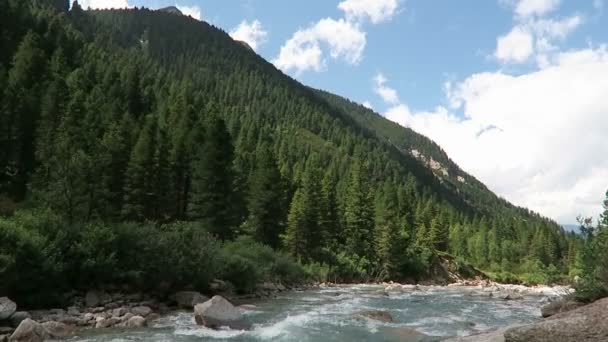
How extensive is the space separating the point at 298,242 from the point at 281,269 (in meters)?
17.3

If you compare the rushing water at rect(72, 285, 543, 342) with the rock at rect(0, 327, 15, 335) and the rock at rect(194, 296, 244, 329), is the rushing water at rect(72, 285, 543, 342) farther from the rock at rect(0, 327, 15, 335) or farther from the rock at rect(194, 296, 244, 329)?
the rock at rect(0, 327, 15, 335)

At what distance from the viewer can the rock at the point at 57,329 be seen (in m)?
20.2

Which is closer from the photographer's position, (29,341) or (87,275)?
(29,341)

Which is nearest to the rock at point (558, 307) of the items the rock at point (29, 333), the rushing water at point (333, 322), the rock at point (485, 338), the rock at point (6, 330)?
the rushing water at point (333, 322)

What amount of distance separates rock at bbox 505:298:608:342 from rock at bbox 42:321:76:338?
57.0 feet

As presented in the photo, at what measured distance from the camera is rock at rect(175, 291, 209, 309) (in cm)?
2959

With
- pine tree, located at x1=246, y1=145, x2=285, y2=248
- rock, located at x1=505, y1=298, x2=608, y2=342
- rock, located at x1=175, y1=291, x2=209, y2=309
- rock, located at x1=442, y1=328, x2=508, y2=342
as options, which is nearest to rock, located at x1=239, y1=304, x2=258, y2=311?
rock, located at x1=175, y1=291, x2=209, y2=309

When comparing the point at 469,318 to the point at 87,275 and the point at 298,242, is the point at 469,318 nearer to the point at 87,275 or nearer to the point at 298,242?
the point at 87,275

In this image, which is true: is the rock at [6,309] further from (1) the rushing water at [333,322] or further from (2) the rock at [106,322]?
(2) the rock at [106,322]

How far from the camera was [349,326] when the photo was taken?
25.6 metres

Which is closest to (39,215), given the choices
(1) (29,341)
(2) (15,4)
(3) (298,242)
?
(1) (29,341)

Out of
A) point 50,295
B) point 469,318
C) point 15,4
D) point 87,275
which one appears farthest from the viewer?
point 15,4

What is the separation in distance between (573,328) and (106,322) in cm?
1963

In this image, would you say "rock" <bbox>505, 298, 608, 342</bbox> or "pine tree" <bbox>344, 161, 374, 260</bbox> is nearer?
"rock" <bbox>505, 298, 608, 342</bbox>
